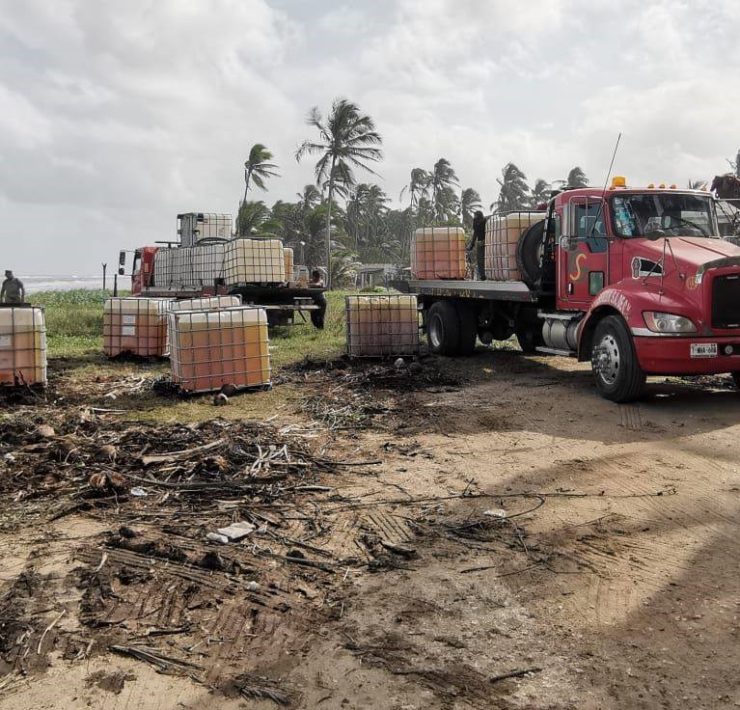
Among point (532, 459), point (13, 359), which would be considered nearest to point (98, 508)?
point (532, 459)

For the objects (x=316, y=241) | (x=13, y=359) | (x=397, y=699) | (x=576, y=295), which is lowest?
(x=397, y=699)

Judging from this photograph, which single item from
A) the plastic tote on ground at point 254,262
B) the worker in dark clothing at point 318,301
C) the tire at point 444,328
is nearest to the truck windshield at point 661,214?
the tire at point 444,328

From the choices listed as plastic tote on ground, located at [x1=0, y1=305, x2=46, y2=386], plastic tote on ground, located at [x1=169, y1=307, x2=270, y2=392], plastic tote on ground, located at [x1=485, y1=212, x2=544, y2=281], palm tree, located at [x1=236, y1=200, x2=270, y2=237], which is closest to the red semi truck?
plastic tote on ground, located at [x1=485, y1=212, x2=544, y2=281]

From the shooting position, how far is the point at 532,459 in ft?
19.5

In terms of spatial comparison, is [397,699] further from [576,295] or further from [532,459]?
[576,295]

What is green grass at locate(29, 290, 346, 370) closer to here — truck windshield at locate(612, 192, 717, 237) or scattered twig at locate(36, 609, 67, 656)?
truck windshield at locate(612, 192, 717, 237)

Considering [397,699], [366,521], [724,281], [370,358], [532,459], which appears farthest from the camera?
[370,358]

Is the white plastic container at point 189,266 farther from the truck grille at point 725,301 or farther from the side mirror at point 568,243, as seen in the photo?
the truck grille at point 725,301

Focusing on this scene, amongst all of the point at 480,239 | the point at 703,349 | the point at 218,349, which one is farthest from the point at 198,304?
the point at 703,349

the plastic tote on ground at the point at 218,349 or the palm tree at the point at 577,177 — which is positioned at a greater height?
the palm tree at the point at 577,177

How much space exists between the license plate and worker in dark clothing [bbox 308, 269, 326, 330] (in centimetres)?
1118

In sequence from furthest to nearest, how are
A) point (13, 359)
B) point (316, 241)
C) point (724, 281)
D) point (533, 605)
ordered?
point (316, 241) → point (13, 359) → point (724, 281) → point (533, 605)

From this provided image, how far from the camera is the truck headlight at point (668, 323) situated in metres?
7.45

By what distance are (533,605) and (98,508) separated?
9.66 ft
